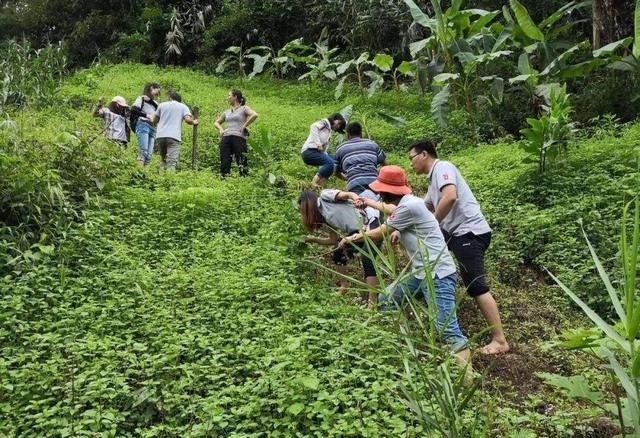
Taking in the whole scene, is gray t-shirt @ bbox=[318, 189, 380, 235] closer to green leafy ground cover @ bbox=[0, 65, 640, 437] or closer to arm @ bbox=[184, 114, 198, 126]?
green leafy ground cover @ bbox=[0, 65, 640, 437]

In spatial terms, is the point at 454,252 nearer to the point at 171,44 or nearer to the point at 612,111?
the point at 612,111

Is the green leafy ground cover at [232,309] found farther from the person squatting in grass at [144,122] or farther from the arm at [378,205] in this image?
the person squatting in grass at [144,122]

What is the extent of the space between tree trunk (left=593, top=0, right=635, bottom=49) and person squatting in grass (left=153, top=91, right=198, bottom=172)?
7254 mm

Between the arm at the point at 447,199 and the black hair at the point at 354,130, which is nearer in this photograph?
the arm at the point at 447,199

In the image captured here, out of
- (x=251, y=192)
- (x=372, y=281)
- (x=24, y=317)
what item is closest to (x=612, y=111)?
(x=251, y=192)

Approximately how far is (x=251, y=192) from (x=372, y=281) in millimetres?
2843

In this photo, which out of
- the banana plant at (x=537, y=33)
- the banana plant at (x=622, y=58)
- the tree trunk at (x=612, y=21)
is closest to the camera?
the banana plant at (x=622, y=58)

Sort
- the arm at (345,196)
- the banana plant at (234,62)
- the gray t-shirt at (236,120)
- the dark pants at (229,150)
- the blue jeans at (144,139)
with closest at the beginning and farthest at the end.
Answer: the arm at (345,196)
the gray t-shirt at (236,120)
the dark pants at (229,150)
the blue jeans at (144,139)
the banana plant at (234,62)

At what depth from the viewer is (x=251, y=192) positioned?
7648 mm

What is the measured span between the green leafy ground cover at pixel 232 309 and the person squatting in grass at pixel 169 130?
0.77 meters

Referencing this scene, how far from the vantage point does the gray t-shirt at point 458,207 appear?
483cm

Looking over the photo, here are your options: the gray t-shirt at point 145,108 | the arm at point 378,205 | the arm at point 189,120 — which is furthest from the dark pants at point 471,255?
the gray t-shirt at point 145,108

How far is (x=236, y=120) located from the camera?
8570mm

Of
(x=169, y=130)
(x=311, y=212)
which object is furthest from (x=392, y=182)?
(x=169, y=130)
